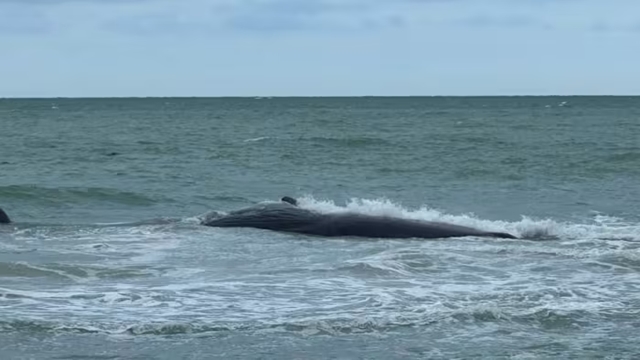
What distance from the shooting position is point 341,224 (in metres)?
16.9

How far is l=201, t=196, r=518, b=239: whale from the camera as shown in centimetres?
1673

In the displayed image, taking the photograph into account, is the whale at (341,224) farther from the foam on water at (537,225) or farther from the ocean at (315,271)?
the foam on water at (537,225)

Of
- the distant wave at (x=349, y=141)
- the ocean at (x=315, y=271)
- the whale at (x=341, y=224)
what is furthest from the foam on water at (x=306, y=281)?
the distant wave at (x=349, y=141)

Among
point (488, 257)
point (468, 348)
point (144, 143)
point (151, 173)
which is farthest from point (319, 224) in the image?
point (144, 143)

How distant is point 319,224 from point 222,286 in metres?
4.86

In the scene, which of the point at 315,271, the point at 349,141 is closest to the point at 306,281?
the point at 315,271

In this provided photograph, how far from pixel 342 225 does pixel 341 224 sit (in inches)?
1.0

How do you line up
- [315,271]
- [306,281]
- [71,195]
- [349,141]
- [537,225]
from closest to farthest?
1. [306,281]
2. [315,271]
3. [537,225]
4. [71,195]
5. [349,141]

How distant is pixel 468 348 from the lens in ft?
30.7

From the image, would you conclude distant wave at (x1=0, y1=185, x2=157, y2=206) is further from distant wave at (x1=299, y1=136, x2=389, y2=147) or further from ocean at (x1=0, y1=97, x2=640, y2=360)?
distant wave at (x1=299, y1=136, x2=389, y2=147)

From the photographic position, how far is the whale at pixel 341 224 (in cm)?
1673

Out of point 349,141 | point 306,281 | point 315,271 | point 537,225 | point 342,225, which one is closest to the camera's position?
point 306,281

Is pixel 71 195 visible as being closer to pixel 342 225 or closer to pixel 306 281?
pixel 342 225

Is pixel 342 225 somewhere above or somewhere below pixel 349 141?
above
